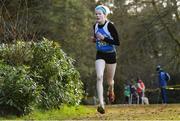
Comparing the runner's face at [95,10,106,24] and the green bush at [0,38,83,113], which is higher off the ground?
the runner's face at [95,10,106,24]

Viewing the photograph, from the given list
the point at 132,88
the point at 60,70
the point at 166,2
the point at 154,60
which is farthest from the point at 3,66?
the point at 154,60

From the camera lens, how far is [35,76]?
12.3 meters

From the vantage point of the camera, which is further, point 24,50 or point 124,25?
point 124,25

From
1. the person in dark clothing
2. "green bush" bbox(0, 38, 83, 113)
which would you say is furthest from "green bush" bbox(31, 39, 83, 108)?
the person in dark clothing

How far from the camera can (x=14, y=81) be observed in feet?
36.8

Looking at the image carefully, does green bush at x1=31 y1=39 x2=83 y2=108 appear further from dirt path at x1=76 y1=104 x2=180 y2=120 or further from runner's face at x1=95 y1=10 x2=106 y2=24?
runner's face at x1=95 y1=10 x2=106 y2=24

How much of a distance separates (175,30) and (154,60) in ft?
36.7

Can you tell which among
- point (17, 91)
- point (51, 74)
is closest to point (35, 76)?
point (51, 74)

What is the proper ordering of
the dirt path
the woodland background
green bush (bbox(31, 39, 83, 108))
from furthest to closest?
the woodland background < green bush (bbox(31, 39, 83, 108)) < the dirt path

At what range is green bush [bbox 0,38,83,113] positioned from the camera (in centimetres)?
1120

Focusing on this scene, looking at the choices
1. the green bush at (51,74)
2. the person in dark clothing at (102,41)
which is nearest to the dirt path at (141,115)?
the person in dark clothing at (102,41)

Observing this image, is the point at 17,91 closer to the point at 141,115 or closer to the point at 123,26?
the point at 141,115

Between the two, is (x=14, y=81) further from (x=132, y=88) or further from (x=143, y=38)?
(x=143, y=38)

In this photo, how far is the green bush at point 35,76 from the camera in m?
11.2
